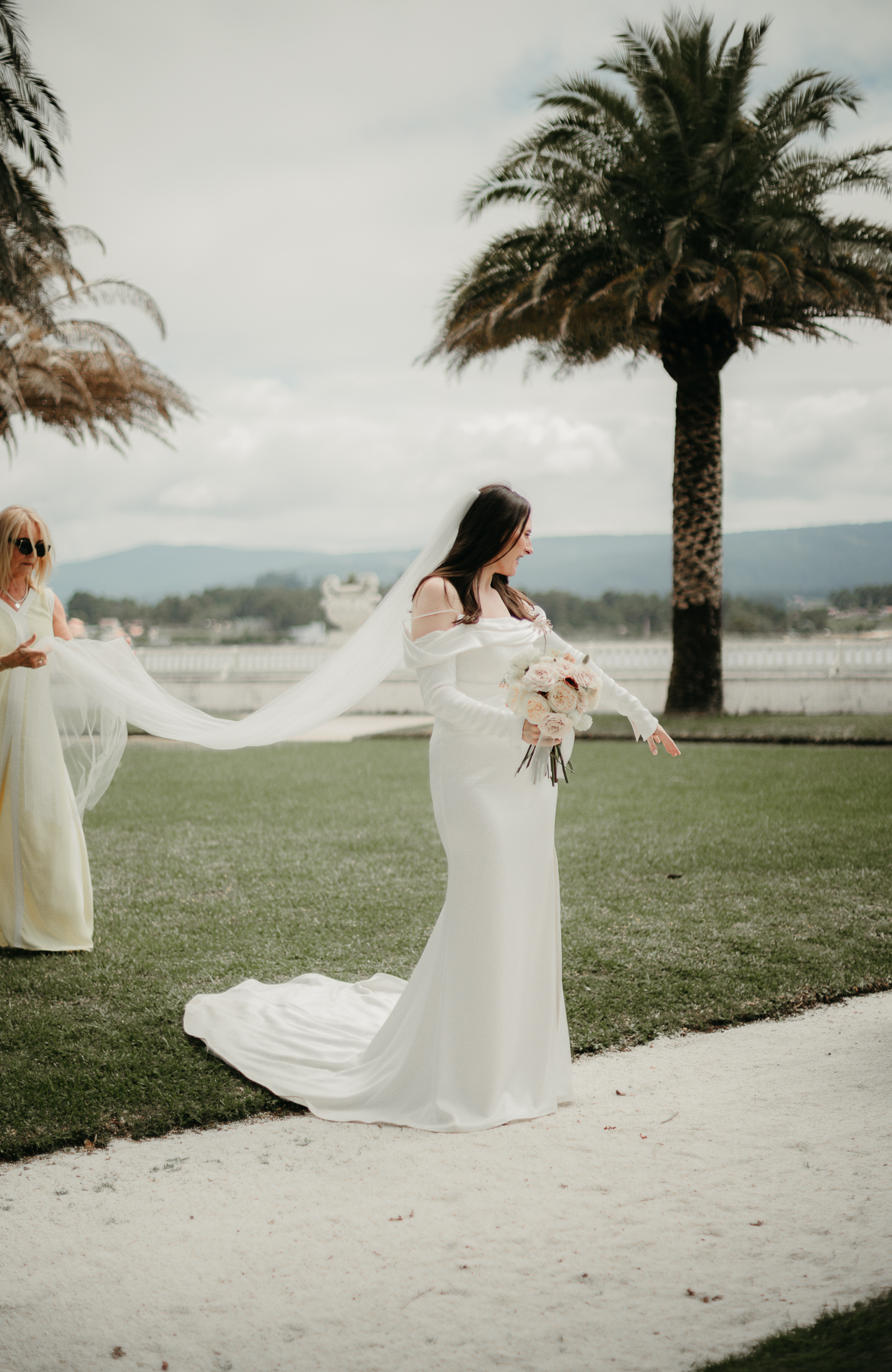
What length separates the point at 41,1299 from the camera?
2744mm

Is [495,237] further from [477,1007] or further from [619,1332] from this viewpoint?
[619,1332]

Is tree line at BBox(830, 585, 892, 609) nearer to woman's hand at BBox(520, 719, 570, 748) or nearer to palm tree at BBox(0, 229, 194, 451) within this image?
palm tree at BBox(0, 229, 194, 451)

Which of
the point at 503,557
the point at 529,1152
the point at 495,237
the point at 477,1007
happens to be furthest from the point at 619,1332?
the point at 495,237

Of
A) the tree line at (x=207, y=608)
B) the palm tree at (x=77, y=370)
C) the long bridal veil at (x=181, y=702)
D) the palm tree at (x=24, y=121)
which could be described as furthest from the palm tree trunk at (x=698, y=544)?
the tree line at (x=207, y=608)

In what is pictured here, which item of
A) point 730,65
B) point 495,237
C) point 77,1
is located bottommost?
point 495,237

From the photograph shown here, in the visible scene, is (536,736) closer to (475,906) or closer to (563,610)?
(475,906)

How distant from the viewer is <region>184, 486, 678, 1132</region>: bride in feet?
12.5

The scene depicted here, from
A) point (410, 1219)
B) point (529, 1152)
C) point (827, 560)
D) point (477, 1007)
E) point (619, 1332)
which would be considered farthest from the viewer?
point (827, 560)

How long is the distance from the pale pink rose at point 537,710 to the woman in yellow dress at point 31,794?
11.0 ft

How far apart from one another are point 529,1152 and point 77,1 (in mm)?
23417

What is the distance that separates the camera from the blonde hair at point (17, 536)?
19.3 ft

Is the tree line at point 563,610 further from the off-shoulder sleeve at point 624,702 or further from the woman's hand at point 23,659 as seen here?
the off-shoulder sleeve at point 624,702

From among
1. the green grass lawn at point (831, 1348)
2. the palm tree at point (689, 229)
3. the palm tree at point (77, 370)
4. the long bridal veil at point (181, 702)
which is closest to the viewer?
the green grass lawn at point (831, 1348)

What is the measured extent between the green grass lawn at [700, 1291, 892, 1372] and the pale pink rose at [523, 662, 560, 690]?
197 centimetres
